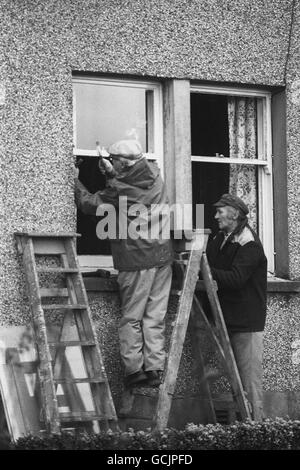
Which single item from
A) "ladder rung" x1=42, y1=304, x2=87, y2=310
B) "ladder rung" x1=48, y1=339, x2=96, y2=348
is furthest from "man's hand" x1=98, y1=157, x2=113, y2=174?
"ladder rung" x1=48, y1=339, x2=96, y2=348

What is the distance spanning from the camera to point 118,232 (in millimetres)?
10266

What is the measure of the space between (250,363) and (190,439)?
1.58 m

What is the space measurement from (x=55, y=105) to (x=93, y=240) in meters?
1.23

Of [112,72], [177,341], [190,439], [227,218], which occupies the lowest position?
[190,439]

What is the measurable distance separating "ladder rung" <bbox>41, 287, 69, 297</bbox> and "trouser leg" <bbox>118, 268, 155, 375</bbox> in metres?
0.49

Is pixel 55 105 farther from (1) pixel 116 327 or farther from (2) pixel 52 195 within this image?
(1) pixel 116 327

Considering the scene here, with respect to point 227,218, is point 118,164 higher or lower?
higher

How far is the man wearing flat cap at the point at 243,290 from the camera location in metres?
10.5

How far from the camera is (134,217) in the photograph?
10227mm

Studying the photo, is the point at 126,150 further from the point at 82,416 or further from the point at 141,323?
the point at 82,416

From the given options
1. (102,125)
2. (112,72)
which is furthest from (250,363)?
(112,72)
